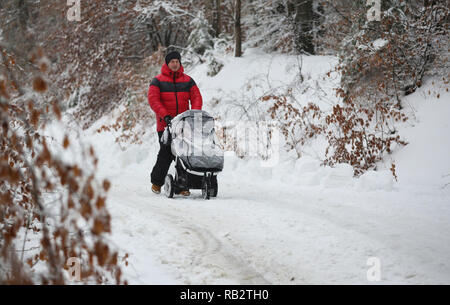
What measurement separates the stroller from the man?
471 mm

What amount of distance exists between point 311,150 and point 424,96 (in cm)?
243

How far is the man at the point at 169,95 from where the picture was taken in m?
7.19

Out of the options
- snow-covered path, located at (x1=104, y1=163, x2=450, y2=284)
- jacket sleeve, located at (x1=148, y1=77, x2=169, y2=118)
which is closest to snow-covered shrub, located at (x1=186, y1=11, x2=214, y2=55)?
jacket sleeve, located at (x1=148, y1=77, x2=169, y2=118)

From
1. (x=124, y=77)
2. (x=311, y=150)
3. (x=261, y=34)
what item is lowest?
(x=311, y=150)

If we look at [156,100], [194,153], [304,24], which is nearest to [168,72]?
[156,100]

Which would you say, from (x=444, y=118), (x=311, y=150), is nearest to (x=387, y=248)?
(x=444, y=118)

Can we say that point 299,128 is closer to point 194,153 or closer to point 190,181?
point 190,181

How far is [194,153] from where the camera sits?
6.46 metres

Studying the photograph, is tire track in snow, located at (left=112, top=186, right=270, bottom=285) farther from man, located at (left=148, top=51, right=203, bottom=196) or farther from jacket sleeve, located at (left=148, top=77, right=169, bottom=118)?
jacket sleeve, located at (left=148, top=77, right=169, bottom=118)

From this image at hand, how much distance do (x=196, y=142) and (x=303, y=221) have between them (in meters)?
2.36

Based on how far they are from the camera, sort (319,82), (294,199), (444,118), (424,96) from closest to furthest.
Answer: (294,199), (444,118), (424,96), (319,82)

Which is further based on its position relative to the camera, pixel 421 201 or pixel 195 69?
pixel 195 69
